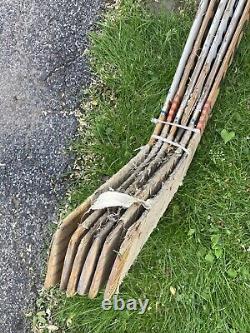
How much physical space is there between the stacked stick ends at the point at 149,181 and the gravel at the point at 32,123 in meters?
0.47

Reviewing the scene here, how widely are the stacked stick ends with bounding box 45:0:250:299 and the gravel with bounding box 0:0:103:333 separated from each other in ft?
1.54

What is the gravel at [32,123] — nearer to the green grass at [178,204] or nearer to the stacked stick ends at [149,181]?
the green grass at [178,204]

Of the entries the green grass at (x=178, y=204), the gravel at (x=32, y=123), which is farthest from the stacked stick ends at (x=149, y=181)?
the gravel at (x=32, y=123)

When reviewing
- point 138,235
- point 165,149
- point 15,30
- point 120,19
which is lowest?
point 138,235

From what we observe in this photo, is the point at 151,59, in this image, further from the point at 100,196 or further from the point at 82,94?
the point at 100,196

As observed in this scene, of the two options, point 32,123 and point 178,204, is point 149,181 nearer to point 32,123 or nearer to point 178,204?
point 178,204

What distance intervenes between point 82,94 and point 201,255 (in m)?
0.79

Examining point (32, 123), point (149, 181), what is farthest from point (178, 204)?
point (32, 123)

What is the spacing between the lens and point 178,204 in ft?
6.98

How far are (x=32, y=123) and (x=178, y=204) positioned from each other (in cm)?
68

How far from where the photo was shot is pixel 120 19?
7.25 feet

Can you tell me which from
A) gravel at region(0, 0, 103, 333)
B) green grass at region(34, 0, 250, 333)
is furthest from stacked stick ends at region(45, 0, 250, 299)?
gravel at region(0, 0, 103, 333)

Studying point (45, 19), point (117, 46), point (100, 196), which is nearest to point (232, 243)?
point (100, 196)

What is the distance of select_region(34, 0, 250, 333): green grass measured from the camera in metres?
2.08
